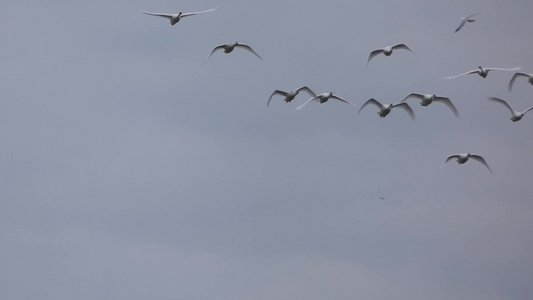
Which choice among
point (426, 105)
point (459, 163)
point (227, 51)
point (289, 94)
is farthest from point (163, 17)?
point (459, 163)

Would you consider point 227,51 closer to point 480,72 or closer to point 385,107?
point 385,107

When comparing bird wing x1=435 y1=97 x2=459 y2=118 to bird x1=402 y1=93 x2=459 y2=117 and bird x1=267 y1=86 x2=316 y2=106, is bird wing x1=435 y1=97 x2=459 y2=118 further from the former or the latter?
bird x1=267 y1=86 x2=316 y2=106

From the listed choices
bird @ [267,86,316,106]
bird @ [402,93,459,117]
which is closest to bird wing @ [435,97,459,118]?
bird @ [402,93,459,117]

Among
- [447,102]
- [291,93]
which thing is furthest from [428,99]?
[291,93]

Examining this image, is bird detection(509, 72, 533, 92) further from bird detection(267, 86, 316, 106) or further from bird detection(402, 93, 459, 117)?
bird detection(267, 86, 316, 106)

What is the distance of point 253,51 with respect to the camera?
10256 cm

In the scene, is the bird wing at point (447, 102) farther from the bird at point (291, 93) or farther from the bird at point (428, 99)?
the bird at point (291, 93)

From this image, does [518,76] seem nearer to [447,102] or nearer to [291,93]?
[447,102]

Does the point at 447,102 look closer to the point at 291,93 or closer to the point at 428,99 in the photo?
the point at 428,99

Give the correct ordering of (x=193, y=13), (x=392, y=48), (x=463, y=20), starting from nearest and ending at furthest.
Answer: (x=193, y=13), (x=463, y=20), (x=392, y=48)

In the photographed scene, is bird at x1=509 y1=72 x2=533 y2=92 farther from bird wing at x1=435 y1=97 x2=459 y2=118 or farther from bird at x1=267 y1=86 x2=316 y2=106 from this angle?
bird at x1=267 y1=86 x2=316 y2=106

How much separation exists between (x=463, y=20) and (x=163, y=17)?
80.2 feet

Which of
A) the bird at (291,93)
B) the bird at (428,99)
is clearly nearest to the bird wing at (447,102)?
the bird at (428,99)

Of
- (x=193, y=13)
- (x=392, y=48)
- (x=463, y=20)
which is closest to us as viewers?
(x=193, y=13)
